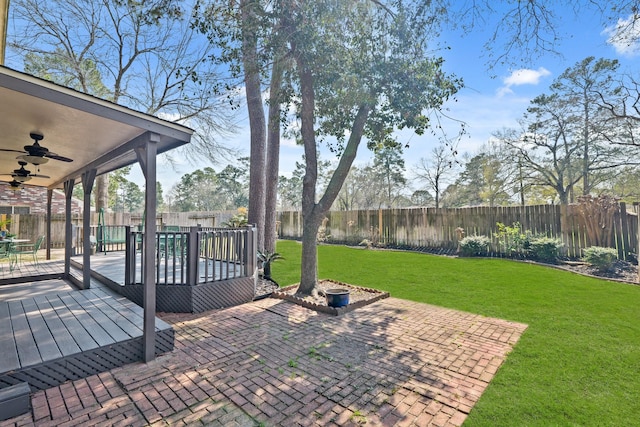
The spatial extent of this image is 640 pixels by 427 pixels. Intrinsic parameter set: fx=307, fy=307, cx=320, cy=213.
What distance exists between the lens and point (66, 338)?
124 inches

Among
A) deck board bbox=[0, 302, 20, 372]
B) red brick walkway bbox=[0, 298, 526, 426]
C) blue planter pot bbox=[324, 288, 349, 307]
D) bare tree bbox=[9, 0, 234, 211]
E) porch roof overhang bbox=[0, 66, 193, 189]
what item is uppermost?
bare tree bbox=[9, 0, 234, 211]

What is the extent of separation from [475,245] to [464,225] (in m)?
1.29

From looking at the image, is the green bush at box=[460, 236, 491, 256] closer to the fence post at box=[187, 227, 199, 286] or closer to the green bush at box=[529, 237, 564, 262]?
the green bush at box=[529, 237, 564, 262]

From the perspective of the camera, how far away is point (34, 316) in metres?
3.78

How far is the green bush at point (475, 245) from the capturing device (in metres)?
9.91

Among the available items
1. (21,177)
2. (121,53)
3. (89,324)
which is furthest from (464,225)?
(121,53)

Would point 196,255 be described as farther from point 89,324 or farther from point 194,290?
point 89,324

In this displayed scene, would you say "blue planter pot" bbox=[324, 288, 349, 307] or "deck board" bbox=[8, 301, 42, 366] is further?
"blue planter pot" bbox=[324, 288, 349, 307]

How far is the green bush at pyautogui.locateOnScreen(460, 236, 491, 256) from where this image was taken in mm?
9914

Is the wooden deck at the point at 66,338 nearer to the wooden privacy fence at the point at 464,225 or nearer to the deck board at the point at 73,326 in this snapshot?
the deck board at the point at 73,326

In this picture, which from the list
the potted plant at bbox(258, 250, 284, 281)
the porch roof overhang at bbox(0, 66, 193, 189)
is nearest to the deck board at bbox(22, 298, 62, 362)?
the porch roof overhang at bbox(0, 66, 193, 189)

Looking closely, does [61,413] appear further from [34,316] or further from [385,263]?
[385,263]

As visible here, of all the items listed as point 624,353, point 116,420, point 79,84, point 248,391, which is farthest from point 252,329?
point 79,84

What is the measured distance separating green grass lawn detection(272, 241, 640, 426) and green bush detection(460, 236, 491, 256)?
3.82 feet
